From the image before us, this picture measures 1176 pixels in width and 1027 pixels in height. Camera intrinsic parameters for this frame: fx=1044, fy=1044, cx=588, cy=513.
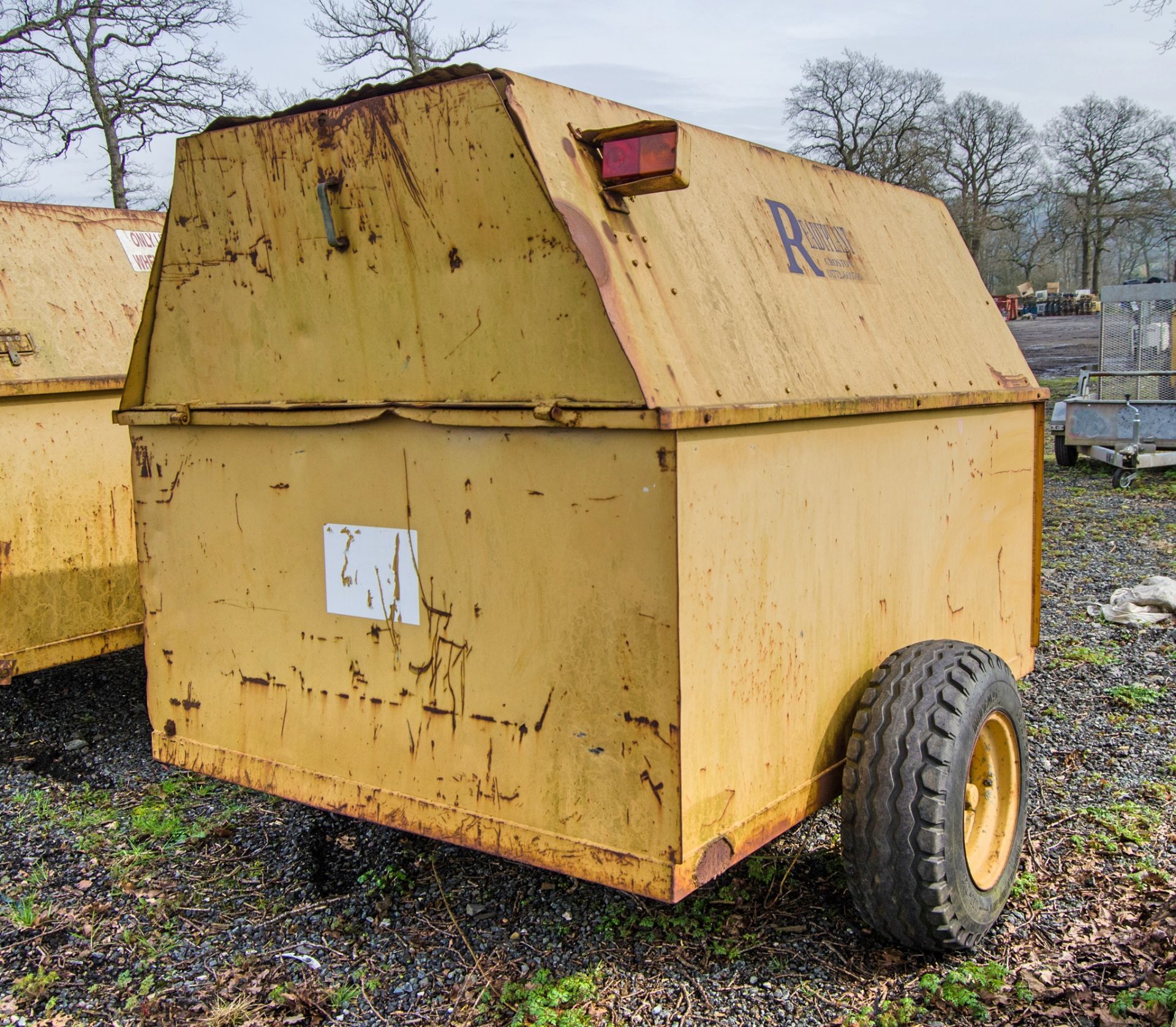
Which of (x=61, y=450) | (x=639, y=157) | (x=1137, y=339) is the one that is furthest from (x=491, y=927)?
(x=1137, y=339)

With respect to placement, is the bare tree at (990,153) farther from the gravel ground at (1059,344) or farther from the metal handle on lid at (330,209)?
the metal handle on lid at (330,209)

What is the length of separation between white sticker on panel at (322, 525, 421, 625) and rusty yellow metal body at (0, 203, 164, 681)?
6.88 ft

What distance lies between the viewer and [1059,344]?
97.3ft

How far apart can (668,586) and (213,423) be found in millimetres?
1487

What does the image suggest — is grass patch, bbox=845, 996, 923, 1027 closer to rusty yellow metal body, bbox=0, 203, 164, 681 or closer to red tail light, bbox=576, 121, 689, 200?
red tail light, bbox=576, 121, 689, 200

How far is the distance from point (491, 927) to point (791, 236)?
7.16 feet

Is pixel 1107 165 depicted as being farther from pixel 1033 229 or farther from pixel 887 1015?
pixel 887 1015

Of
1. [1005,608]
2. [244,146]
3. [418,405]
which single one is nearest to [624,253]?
[418,405]

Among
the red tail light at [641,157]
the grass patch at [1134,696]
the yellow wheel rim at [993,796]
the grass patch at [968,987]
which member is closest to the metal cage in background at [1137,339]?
the grass patch at [1134,696]

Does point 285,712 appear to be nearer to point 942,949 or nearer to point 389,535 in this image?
point 389,535

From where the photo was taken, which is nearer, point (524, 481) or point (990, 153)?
point (524, 481)

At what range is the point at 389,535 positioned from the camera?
2.66 metres

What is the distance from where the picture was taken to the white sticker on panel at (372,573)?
8.68ft

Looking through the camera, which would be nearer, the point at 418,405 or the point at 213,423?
the point at 418,405
